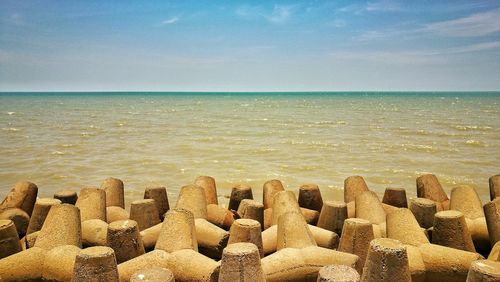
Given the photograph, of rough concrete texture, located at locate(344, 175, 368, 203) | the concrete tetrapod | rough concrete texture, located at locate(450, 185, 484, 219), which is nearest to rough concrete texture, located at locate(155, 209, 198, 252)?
rough concrete texture, located at locate(344, 175, 368, 203)

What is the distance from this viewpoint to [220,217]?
4.11 meters

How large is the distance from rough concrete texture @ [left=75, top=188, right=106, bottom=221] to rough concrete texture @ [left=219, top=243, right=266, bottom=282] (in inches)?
74.5

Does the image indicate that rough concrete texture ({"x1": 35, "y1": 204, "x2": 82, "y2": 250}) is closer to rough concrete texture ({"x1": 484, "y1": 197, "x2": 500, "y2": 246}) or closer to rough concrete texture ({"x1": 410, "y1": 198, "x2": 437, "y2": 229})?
rough concrete texture ({"x1": 410, "y1": 198, "x2": 437, "y2": 229})

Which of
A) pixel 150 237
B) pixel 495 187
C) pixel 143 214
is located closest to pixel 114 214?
pixel 143 214

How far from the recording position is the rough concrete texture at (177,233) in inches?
114

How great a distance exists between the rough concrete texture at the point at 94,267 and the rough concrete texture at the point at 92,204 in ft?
4.89

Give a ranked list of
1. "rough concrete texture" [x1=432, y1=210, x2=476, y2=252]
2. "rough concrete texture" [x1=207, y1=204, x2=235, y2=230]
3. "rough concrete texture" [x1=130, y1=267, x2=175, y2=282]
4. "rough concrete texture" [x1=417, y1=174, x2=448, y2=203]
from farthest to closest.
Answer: "rough concrete texture" [x1=417, y1=174, x2=448, y2=203]
"rough concrete texture" [x1=207, y1=204, x2=235, y2=230]
"rough concrete texture" [x1=432, y1=210, x2=476, y2=252]
"rough concrete texture" [x1=130, y1=267, x2=175, y2=282]

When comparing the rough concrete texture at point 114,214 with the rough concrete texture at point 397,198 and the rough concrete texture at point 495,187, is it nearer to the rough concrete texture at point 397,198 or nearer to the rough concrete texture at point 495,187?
the rough concrete texture at point 397,198

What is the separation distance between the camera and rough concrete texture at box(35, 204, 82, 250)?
296 centimetres

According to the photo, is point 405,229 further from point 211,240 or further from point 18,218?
point 18,218

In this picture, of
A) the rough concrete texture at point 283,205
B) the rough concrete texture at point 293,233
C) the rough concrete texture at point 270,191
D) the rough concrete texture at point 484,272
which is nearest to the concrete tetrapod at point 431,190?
the rough concrete texture at point 270,191

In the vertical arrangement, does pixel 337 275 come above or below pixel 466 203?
above

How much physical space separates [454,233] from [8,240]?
3275mm

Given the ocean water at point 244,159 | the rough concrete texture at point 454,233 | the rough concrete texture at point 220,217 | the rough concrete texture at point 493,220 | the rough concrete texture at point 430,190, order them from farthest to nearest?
the ocean water at point 244,159
the rough concrete texture at point 430,190
the rough concrete texture at point 220,217
the rough concrete texture at point 493,220
the rough concrete texture at point 454,233
